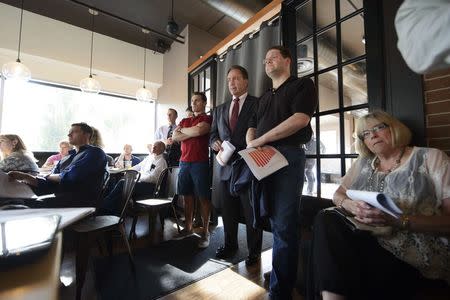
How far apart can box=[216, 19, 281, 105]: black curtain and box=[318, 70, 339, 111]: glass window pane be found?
1.69 feet

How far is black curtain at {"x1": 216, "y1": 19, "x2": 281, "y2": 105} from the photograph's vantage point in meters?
2.19

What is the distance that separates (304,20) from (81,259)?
2.42m

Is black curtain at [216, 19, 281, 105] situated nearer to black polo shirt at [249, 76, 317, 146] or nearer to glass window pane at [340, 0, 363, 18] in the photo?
glass window pane at [340, 0, 363, 18]

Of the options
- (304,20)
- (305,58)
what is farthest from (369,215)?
(304,20)

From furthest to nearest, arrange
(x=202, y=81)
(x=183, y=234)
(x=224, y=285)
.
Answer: (x=202, y=81)
(x=183, y=234)
(x=224, y=285)

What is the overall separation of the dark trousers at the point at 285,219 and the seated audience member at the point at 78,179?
1470 millimetres

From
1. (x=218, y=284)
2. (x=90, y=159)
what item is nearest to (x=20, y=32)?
(x=90, y=159)

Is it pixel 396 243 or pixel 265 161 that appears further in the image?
pixel 265 161

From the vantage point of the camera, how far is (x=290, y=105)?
1343mm

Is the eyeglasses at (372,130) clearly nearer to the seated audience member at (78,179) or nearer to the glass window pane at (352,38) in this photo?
the glass window pane at (352,38)

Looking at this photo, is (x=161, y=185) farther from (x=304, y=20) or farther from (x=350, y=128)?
(x=304, y=20)

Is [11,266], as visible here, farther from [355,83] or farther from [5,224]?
[355,83]

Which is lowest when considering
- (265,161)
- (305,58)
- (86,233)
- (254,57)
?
(86,233)

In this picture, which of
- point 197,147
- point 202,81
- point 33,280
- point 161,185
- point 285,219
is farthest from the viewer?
point 202,81
